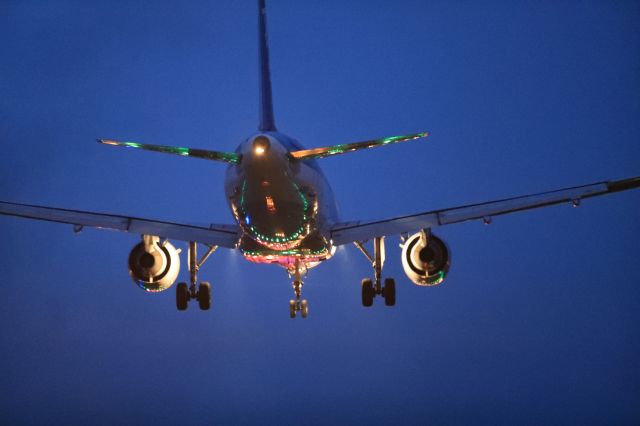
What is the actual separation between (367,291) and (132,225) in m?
8.60

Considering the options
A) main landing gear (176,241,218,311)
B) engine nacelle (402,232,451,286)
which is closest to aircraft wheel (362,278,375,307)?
engine nacelle (402,232,451,286)

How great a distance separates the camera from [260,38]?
30.4m

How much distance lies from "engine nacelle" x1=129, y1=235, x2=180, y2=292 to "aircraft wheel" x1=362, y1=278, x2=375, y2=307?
6837 millimetres

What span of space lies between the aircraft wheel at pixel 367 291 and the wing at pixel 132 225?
5032 mm

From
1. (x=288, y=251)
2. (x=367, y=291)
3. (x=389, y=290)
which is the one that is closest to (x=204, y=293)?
(x=288, y=251)

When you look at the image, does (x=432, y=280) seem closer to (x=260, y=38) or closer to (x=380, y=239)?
(x=380, y=239)

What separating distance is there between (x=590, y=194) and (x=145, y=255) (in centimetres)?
1412

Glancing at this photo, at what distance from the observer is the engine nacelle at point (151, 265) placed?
27.0 metres

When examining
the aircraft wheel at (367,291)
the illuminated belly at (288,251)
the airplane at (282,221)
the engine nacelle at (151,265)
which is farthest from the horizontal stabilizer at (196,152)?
the aircraft wheel at (367,291)

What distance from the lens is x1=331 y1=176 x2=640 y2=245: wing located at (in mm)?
24125

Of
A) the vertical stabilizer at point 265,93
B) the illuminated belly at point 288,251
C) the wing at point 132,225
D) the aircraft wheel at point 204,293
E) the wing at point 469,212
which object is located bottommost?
the aircraft wheel at point 204,293

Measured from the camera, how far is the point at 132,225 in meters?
26.4

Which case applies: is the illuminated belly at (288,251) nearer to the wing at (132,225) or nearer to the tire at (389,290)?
the wing at (132,225)

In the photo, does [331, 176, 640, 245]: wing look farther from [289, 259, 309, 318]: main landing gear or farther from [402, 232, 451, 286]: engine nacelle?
[289, 259, 309, 318]: main landing gear
